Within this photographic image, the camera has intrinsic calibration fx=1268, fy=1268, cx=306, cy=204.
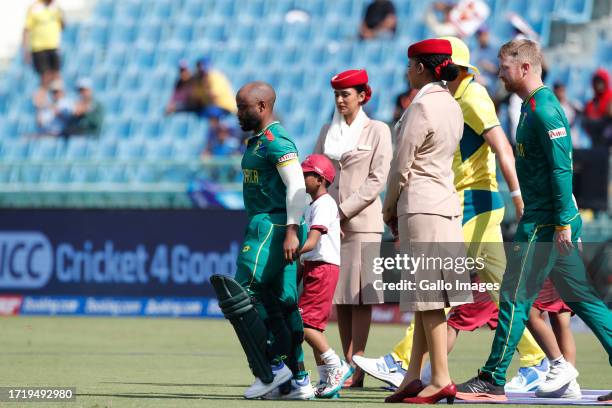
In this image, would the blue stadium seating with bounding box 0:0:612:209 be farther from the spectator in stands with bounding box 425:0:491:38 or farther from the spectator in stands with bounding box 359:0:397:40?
the spectator in stands with bounding box 425:0:491:38

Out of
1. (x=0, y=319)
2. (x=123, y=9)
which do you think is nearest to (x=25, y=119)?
(x=123, y=9)

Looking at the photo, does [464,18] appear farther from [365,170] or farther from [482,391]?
[482,391]

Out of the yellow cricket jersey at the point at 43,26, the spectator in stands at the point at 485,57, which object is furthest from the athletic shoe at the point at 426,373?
the yellow cricket jersey at the point at 43,26

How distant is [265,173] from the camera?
7500 millimetres

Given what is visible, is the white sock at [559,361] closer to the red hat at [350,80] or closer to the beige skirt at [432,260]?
the beige skirt at [432,260]

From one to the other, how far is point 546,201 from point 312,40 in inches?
657

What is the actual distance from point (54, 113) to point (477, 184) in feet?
53.4

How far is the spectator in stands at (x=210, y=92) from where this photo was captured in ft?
70.2

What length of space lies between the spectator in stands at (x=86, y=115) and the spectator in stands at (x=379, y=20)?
16.3 ft

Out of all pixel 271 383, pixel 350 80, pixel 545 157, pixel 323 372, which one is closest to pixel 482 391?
pixel 323 372

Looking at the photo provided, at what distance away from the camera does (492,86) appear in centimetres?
1889

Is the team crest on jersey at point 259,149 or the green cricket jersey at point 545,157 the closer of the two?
the green cricket jersey at point 545,157

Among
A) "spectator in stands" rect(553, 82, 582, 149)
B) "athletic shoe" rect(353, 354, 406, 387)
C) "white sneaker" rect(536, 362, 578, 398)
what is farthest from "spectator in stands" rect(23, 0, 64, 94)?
"white sneaker" rect(536, 362, 578, 398)

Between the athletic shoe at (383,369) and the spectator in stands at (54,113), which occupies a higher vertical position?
the spectator in stands at (54,113)
